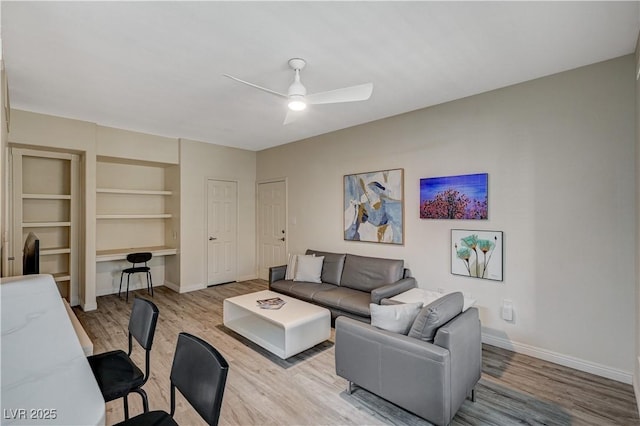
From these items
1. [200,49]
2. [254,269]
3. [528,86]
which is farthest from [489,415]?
[254,269]

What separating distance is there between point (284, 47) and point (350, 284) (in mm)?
2905

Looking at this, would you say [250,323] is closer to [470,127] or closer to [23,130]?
[470,127]

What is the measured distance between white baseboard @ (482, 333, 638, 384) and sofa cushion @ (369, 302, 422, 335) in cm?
156

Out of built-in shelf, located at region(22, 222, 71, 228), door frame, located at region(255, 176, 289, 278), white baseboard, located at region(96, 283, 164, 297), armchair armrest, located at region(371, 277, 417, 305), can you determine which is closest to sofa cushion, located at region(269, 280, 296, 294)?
door frame, located at region(255, 176, 289, 278)

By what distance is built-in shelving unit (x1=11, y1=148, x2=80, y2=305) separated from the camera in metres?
A: 4.22

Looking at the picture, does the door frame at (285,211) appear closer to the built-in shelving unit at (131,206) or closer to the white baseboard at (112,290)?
the built-in shelving unit at (131,206)

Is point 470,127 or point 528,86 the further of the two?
point 470,127

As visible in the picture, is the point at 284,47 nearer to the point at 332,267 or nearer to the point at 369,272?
the point at 369,272

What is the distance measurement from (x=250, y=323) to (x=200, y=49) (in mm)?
2777

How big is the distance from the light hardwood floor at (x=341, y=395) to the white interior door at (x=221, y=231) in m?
2.42

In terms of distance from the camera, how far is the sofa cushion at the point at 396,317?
2152 millimetres

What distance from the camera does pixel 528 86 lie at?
2936mm

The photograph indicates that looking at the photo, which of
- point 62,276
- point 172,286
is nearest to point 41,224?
point 62,276

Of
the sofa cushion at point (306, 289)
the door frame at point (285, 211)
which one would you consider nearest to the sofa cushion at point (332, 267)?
the sofa cushion at point (306, 289)
